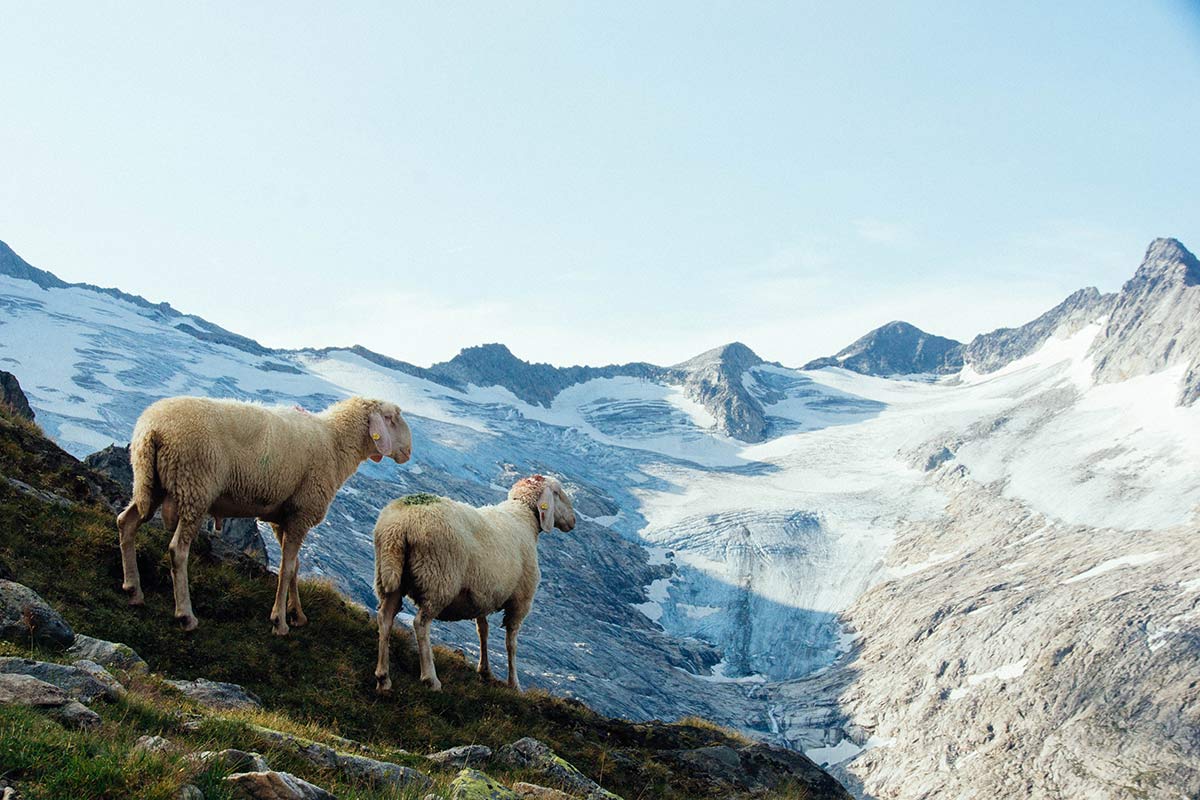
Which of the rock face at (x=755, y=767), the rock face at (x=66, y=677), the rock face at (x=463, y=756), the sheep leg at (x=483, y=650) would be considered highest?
the rock face at (x=66, y=677)

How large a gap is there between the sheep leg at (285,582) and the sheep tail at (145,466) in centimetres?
209

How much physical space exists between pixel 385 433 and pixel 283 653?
13.1ft

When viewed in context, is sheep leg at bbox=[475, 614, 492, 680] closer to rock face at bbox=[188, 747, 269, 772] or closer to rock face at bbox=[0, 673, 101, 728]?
rock face at bbox=[188, 747, 269, 772]

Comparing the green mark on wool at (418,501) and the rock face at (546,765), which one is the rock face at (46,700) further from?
the green mark on wool at (418,501)

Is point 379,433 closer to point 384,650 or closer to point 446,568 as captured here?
point 446,568

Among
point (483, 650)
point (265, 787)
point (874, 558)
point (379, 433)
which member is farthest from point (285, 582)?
point (874, 558)

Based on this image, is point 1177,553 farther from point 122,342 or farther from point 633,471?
point 122,342

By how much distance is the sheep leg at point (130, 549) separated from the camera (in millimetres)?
12781

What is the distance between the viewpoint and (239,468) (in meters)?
13.1

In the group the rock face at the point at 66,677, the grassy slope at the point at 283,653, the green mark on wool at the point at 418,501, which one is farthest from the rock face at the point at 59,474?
the rock face at the point at 66,677

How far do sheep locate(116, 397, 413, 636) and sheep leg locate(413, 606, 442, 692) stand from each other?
2.00m

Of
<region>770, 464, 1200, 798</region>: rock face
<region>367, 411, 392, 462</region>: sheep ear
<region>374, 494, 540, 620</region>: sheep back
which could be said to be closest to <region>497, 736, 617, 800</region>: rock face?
<region>374, 494, 540, 620</region>: sheep back

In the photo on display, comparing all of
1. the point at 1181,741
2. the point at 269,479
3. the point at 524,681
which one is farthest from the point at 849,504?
the point at 269,479

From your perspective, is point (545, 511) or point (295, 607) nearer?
point (295, 607)
